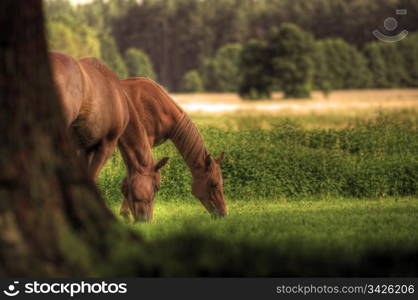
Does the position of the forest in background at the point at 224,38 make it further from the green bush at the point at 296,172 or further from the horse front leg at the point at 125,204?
the horse front leg at the point at 125,204

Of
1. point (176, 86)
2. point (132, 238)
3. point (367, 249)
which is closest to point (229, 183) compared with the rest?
point (367, 249)

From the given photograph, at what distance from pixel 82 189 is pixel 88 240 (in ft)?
1.11

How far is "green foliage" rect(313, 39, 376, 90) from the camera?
90438 mm

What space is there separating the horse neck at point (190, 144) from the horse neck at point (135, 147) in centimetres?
74

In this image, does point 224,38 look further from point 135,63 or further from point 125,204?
point 125,204

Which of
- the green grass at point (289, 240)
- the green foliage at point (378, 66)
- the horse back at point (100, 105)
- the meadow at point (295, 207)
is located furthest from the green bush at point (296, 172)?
the green foliage at point (378, 66)

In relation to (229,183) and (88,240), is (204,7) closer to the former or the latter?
(229,183)

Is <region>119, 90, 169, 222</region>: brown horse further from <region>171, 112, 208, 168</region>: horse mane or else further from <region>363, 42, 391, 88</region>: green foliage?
<region>363, 42, 391, 88</region>: green foliage

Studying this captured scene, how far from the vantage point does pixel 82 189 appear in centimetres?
589

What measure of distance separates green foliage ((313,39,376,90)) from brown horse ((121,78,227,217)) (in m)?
77.9

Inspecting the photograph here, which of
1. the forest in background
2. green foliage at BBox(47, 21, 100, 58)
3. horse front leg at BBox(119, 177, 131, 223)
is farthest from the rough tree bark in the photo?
the forest in background

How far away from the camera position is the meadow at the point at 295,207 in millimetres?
6379

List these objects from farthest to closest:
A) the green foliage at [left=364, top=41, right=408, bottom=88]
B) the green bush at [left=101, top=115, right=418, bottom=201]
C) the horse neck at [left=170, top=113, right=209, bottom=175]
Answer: the green foliage at [left=364, top=41, right=408, bottom=88], the green bush at [left=101, top=115, right=418, bottom=201], the horse neck at [left=170, top=113, right=209, bottom=175]

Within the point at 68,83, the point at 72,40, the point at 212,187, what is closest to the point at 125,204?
the point at 212,187
